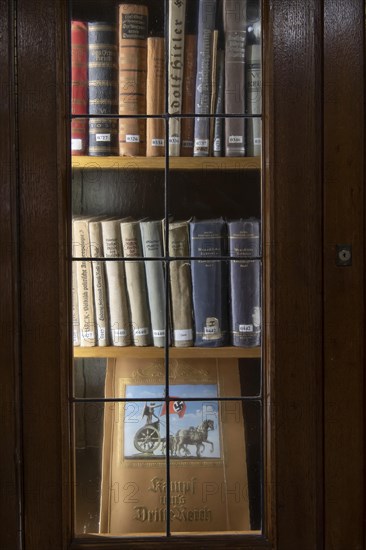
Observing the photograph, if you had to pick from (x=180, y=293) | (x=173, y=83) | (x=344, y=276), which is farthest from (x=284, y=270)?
(x=173, y=83)

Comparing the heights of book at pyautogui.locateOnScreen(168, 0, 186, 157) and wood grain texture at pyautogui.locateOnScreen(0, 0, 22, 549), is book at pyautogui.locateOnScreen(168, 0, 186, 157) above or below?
above

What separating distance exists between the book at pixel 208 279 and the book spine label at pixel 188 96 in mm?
169

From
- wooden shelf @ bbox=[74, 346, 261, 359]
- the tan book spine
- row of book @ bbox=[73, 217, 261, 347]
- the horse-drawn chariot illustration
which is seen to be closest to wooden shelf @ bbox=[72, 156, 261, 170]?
row of book @ bbox=[73, 217, 261, 347]

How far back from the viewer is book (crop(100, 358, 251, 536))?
1.53m

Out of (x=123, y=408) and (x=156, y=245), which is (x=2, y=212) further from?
(x=123, y=408)

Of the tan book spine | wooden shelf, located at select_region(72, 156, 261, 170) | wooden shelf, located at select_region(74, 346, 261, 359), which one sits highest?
wooden shelf, located at select_region(72, 156, 261, 170)

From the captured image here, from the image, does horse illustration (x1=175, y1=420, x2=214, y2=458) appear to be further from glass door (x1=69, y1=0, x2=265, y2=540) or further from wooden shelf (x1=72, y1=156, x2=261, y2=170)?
wooden shelf (x1=72, y1=156, x2=261, y2=170)

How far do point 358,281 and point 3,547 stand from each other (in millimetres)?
942

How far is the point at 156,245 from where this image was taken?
1.52 meters

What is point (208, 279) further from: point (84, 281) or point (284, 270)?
point (84, 281)

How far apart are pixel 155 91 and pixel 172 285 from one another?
0.42 metres

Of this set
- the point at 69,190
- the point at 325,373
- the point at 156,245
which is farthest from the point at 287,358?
the point at 69,190

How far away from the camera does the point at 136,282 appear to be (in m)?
1.53

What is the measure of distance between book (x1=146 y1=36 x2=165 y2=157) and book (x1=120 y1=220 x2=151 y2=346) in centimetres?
19
